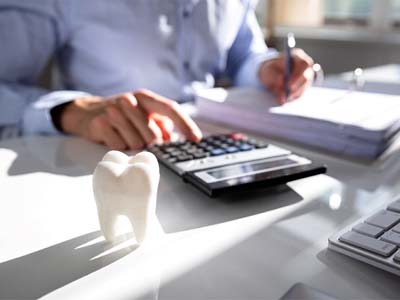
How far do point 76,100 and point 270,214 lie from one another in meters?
0.38

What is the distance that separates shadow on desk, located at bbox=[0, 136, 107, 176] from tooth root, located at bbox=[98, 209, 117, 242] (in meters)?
0.15

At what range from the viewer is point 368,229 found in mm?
301

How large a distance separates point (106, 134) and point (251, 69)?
1.55ft

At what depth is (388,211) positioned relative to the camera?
1.09 feet

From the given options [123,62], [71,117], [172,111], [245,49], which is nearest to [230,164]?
[172,111]

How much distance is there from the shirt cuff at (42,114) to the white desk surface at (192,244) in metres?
0.19

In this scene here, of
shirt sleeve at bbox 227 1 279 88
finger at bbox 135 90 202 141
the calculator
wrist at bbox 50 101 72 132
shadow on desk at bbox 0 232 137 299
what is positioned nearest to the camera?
shadow on desk at bbox 0 232 137 299

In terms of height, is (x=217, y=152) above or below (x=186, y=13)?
below

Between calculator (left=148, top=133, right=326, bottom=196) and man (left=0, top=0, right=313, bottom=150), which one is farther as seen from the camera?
man (left=0, top=0, right=313, bottom=150)

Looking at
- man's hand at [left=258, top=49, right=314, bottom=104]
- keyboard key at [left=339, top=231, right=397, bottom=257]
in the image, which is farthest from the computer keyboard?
man's hand at [left=258, top=49, right=314, bottom=104]

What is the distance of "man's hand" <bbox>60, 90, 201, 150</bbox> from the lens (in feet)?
1.68

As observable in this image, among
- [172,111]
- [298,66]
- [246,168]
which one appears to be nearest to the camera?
[246,168]

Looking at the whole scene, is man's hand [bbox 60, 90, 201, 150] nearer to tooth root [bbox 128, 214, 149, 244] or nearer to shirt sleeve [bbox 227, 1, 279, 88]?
→ tooth root [bbox 128, 214, 149, 244]

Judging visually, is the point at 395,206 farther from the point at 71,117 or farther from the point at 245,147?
the point at 71,117
